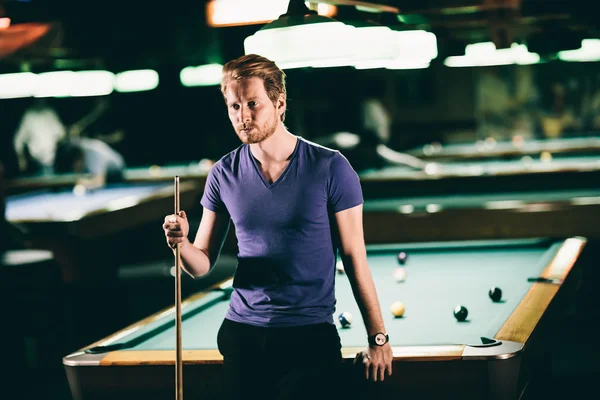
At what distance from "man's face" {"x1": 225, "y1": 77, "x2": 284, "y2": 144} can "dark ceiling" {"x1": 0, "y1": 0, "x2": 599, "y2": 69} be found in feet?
5.12

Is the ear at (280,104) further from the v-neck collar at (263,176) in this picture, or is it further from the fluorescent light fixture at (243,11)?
the fluorescent light fixture at (243,11)

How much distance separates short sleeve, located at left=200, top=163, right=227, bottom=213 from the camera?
7.56 ft

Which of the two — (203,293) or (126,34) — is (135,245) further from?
(203,293)

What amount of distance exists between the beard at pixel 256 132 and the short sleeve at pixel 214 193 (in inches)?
7.4

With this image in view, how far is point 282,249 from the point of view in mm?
2146

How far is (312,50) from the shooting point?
9.60ft

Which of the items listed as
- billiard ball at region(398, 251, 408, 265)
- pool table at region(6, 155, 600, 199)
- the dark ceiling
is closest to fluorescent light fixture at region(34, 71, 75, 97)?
the dark ceiling

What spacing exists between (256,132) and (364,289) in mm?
514

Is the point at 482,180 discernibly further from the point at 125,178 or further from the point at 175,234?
the point at 175,234

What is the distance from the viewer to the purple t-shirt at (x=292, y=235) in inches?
84.3

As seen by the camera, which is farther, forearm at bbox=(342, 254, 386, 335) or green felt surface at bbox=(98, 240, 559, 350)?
green felt surface at bbox=(98, 240, 559, 350)

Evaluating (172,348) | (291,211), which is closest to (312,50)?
(291,211)

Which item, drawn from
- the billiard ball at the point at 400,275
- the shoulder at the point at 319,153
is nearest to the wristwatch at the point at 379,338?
the shoulder at the point at 319,153

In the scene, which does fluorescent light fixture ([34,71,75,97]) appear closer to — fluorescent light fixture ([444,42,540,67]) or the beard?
fluorescent light fixture ([444,42,540,67])
